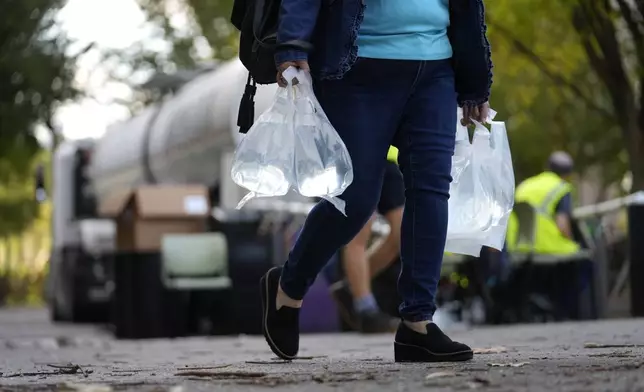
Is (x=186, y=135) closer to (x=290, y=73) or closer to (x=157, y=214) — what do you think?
(x=157, y=214)

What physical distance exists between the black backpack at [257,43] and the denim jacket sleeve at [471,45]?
0.64 meters

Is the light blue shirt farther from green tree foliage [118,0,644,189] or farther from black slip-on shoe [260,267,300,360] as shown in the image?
green tree foliage [118,0,644,189]

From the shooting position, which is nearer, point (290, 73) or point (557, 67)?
point (290, 73)

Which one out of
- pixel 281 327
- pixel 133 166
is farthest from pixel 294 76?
pixel 133 166

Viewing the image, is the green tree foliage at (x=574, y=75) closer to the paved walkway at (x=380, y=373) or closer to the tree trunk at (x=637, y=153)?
the tree trunk at (x=637, y=153)

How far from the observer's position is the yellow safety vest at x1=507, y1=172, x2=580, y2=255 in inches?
543

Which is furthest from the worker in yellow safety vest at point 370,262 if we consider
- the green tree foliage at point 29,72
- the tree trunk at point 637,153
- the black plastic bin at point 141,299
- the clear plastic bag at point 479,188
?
the tree trunk at point 637,153

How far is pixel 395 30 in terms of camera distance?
18.3 ft

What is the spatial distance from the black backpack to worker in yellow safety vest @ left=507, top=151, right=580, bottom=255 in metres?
8.18

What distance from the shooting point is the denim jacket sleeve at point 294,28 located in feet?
17.7

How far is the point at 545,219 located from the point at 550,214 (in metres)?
0.21

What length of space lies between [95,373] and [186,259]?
8025 millimetres

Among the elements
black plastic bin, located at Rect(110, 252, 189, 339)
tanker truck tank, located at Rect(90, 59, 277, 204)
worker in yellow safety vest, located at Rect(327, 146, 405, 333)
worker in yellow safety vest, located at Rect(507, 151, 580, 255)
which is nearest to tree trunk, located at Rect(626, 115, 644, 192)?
worker in yellow safety vest, located at Rect(507, 151, 580, 255)

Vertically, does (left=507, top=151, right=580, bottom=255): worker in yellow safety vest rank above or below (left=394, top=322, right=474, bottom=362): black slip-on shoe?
above
